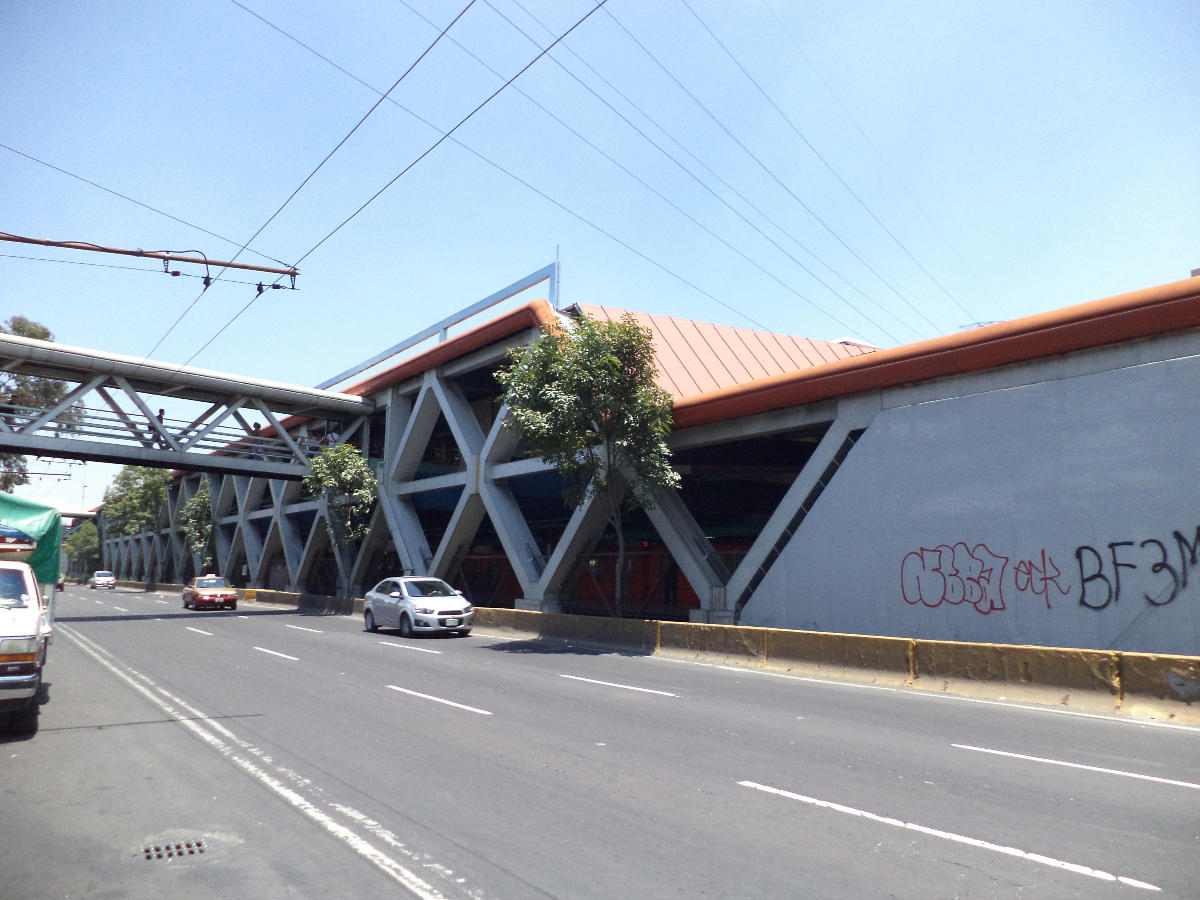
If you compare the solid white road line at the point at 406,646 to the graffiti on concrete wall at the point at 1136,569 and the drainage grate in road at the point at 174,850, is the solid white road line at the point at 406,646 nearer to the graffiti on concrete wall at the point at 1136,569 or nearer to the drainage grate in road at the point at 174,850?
the graffiti on concrete wall at the point at 1136,569

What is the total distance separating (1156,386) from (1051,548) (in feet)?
10.5

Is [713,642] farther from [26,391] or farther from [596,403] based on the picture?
[26,391]

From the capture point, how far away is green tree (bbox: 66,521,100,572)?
124938 mm

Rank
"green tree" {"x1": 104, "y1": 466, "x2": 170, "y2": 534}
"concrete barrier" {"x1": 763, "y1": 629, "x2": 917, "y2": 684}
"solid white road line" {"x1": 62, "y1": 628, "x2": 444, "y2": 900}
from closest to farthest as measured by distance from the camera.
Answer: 1. "solid white road line" {"x1": 62, "y1": 628, "x2": 444, "y2": 900}
2. "concrete barrier" {"x1": 763, "y1": 629, "x2": 917, "y2": 684}
3. "green tree" {"x1": 104, "y1": 466, "x2": 170, "y2": 534}

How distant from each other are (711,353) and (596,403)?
989cm

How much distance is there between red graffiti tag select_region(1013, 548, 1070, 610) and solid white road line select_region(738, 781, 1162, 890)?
9984 millimetres

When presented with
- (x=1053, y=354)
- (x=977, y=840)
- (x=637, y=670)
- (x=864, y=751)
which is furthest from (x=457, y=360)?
(x=977, y=840)

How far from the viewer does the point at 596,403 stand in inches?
826

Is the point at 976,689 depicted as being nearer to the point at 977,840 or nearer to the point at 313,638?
the point at 977,840

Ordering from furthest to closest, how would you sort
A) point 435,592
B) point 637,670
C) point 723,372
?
point 723,372 < point 435,592 < point 637,670

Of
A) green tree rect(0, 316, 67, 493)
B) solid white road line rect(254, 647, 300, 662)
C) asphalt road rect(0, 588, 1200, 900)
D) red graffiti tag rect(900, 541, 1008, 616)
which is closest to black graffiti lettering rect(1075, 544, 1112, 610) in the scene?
red graffiti tag rect(900, 541, 1008, 616)

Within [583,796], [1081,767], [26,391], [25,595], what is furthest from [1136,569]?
[26,391]

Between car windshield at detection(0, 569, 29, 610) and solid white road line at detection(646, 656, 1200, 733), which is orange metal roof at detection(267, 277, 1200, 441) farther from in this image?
car windshield at detection(0, 569, 29, 610)

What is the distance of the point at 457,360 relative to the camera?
111ft
